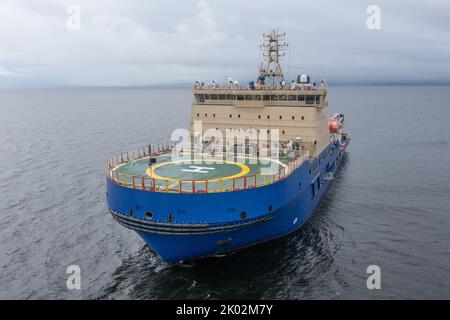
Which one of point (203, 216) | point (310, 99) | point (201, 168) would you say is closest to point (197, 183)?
point (203, 216)

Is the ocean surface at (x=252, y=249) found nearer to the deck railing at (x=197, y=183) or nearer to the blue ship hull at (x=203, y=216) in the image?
the blue ship hull at (x=203, y=216)

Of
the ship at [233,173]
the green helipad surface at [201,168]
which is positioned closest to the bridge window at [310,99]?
the ship at [233,173]

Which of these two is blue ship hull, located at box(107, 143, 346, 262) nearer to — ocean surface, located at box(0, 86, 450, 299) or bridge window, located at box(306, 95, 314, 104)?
ocean surface, located at box(0, 86, 450, 299)

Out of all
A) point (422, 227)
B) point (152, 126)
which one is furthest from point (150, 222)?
point (152, 126)

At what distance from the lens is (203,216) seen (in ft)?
69.5

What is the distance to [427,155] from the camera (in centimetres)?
6056

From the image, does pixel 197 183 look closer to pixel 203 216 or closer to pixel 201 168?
pixel 203 216

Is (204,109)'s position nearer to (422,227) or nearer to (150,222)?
(150,222)

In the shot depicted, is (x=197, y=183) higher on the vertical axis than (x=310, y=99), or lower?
lower

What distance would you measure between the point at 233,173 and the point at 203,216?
5073 millimetres

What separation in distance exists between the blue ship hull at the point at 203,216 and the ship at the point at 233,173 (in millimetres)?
58

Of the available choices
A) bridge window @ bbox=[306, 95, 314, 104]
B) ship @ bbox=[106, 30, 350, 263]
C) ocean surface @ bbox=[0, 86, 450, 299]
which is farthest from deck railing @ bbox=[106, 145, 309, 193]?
bridge window @ bbox=[306, 95, 314, 104]

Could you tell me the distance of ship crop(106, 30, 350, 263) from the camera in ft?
70.2

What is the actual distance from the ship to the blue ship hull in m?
0.06
